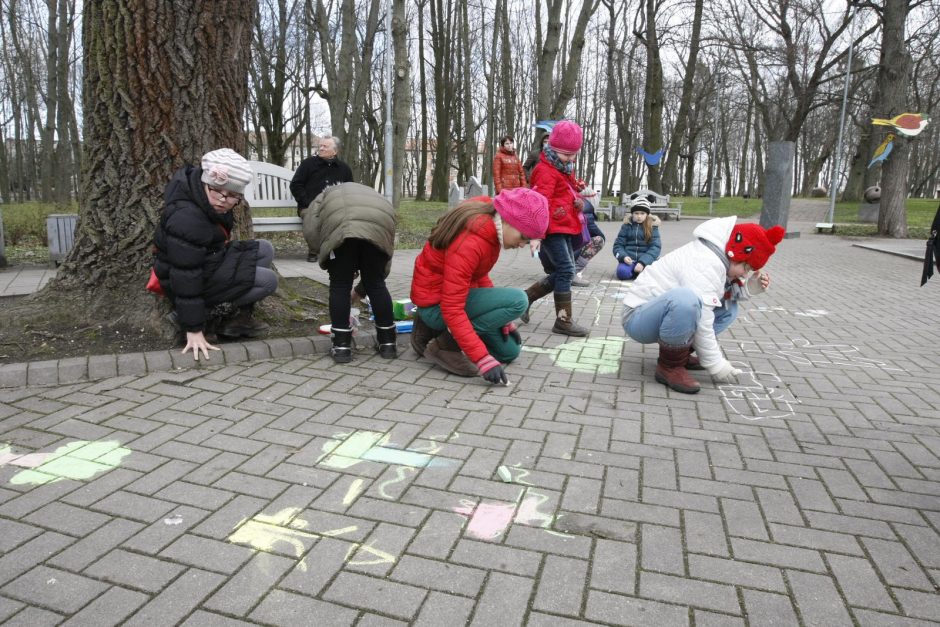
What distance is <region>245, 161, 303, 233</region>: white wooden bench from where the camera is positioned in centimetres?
884

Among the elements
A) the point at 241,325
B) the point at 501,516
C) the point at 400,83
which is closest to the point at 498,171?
the point at 400,83

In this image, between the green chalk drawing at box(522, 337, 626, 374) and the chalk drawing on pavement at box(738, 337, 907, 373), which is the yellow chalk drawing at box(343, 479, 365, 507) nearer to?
the green chalk drawing at box(522, 337, 626, 374)

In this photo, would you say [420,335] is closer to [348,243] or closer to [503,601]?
[348,243]

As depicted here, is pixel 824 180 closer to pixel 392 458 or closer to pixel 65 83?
pixel 65 83

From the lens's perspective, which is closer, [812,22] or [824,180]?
[812,22]

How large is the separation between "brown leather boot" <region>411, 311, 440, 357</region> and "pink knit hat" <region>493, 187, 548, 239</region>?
3.40 ft

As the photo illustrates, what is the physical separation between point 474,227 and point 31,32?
100.0 feet

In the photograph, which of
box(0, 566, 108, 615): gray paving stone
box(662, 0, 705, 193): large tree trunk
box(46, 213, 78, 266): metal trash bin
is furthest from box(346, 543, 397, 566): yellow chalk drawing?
box(662, 0, 705, 193): large tree trunk

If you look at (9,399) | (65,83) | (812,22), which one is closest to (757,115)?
(812,22)

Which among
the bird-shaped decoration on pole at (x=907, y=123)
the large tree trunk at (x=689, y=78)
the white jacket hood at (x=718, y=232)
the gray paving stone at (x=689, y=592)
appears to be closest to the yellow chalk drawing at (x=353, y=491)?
the gray paving stone at (x=689, y=592)

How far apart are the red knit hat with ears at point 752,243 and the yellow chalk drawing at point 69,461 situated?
334 centimetres

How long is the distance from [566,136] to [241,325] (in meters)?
2.89

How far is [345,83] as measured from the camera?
15508mm

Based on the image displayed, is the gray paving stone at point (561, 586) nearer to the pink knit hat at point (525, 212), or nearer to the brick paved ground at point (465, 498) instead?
the brick paved ground at point (465, 498)
